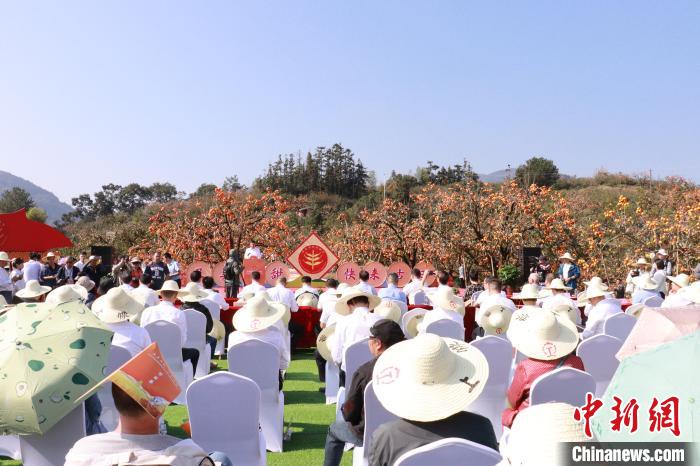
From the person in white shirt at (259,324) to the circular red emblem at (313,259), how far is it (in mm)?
9108

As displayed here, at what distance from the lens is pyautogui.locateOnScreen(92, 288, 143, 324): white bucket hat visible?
19.0 ft

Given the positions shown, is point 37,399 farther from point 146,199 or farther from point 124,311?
point 146,199

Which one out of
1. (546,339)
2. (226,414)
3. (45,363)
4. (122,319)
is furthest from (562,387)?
(122,319)

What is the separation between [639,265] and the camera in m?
14.3

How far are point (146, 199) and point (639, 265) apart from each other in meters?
64.8

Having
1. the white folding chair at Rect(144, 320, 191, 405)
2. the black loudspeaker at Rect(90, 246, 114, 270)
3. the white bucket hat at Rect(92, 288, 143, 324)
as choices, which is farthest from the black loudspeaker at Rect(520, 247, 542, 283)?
the white bucket hat at Rect(92, 288, 143, 324)

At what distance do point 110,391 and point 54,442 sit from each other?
137cm

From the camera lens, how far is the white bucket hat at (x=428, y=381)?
2869 millimetres

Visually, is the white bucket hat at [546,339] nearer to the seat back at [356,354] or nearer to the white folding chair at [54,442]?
the seat back at [356,354]

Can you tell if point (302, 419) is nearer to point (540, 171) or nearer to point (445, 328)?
point (445, 328)

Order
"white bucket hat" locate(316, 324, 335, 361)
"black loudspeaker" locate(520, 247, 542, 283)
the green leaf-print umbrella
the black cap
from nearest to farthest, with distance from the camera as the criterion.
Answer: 1. the green leaf-print umbrella
2. the black cap
3. "white bucket hat" locate(316, 324, 335, 361)
4. "black loudspeaker" locate(520, 247, 542, 283)

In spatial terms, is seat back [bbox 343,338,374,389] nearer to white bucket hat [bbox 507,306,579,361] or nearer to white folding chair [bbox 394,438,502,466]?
white bucket hat [bbox 507,306,579,361]

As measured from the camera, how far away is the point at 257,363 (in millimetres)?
5527

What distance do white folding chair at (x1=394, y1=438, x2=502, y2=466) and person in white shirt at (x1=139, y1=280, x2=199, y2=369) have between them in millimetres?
4588
